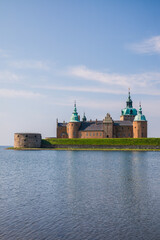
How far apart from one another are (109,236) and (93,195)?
913 centimetres

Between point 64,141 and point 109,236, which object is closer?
point 109,236

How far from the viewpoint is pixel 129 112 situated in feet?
420

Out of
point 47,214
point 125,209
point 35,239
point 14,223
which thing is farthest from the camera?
point 125,209

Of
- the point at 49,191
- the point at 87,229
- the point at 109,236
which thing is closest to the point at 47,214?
the point at 87,229

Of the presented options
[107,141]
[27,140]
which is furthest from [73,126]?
[107,141]

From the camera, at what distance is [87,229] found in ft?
52.1

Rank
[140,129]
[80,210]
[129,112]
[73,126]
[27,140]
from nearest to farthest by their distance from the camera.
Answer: [80,210] → [27,140] → [140,129] → [73,126] → [129,112]

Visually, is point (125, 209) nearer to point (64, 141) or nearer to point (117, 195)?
point (117, 195)

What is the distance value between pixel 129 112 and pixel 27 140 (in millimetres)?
47439

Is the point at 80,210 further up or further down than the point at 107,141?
Result: further down

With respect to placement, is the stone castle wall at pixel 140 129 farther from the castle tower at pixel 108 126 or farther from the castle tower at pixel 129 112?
the castle tower at pixel 129 112

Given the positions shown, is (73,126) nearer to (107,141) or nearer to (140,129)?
(107,141)

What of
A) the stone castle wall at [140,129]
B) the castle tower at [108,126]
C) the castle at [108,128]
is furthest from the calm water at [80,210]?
the castle tower at [108,126]

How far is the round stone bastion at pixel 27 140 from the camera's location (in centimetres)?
10550
